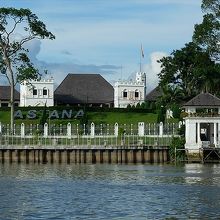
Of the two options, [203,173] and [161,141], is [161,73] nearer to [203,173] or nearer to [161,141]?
[161,141]

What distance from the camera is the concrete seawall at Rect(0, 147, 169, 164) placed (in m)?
81.5

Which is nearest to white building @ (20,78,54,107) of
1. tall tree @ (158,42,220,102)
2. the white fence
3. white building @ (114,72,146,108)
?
white building @ (114,72,146,108)

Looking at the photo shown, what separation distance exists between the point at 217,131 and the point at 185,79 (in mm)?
35932

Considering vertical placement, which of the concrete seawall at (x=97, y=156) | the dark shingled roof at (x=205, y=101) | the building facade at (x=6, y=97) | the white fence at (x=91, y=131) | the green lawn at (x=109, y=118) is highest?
the building facade at (x=6, y=97)

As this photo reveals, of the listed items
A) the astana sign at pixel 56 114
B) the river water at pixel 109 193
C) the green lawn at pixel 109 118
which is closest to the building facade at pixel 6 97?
the green lawn at pixel 109 118

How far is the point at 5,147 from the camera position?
83.1 meters

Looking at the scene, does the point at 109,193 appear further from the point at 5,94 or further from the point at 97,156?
the point at 5,94

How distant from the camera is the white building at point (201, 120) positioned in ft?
270

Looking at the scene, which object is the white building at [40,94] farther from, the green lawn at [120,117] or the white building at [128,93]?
the green lawn at [120,117]

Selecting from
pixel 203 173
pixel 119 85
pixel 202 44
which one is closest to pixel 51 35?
pixel 202 44

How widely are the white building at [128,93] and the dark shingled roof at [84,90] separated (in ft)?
11.1

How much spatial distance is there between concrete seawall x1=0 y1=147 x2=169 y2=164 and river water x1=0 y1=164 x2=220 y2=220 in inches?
393

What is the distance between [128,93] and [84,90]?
30.2 ft

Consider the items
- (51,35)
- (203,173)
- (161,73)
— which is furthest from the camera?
(161,73)
